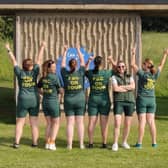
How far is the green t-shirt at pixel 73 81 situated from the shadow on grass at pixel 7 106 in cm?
491

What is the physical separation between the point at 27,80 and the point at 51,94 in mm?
548

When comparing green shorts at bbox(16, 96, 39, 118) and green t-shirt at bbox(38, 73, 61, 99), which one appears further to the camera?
green shorts at bbox(16, 96, 39, 118)

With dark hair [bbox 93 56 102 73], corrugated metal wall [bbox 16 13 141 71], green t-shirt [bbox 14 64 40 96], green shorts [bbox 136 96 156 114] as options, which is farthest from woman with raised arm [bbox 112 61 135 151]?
corrugated metal wall [bbox 16 13 141 71]

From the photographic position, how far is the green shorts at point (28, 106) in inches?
510

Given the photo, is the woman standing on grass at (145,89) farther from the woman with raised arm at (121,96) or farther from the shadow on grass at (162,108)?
the shadow on grass at (162,108)

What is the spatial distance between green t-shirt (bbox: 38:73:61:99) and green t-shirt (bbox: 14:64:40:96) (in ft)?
0.58

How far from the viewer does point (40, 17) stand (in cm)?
1669

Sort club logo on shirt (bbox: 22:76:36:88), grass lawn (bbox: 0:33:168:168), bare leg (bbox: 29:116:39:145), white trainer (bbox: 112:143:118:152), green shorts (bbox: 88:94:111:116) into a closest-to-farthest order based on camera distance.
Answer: grass lawn (bbox: 0:33:168:168), white trainer (bbox: 112:143:118:152), club logo on shirt (bbox: 22:76:36:88), green shorts (bbox: 88:94:111:116), bare leg (bbox: 29:116:39:145)

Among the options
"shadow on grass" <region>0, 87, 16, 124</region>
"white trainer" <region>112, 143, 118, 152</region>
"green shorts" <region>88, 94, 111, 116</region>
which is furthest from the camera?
"shadow on grass" <region>0, 87, 16, 124</region>

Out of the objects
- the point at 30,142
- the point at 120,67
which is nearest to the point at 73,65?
the point at 120,67

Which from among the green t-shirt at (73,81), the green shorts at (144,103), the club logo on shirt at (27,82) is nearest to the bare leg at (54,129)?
the green t-shirt at (73,81)

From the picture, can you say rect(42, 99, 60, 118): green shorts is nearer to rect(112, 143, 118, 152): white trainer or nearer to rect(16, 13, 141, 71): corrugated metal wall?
rect(112, 143, 118, 152): white trainer

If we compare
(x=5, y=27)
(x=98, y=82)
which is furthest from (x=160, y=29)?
(x=98, y=82)

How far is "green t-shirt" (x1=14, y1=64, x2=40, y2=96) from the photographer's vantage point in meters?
12.9
